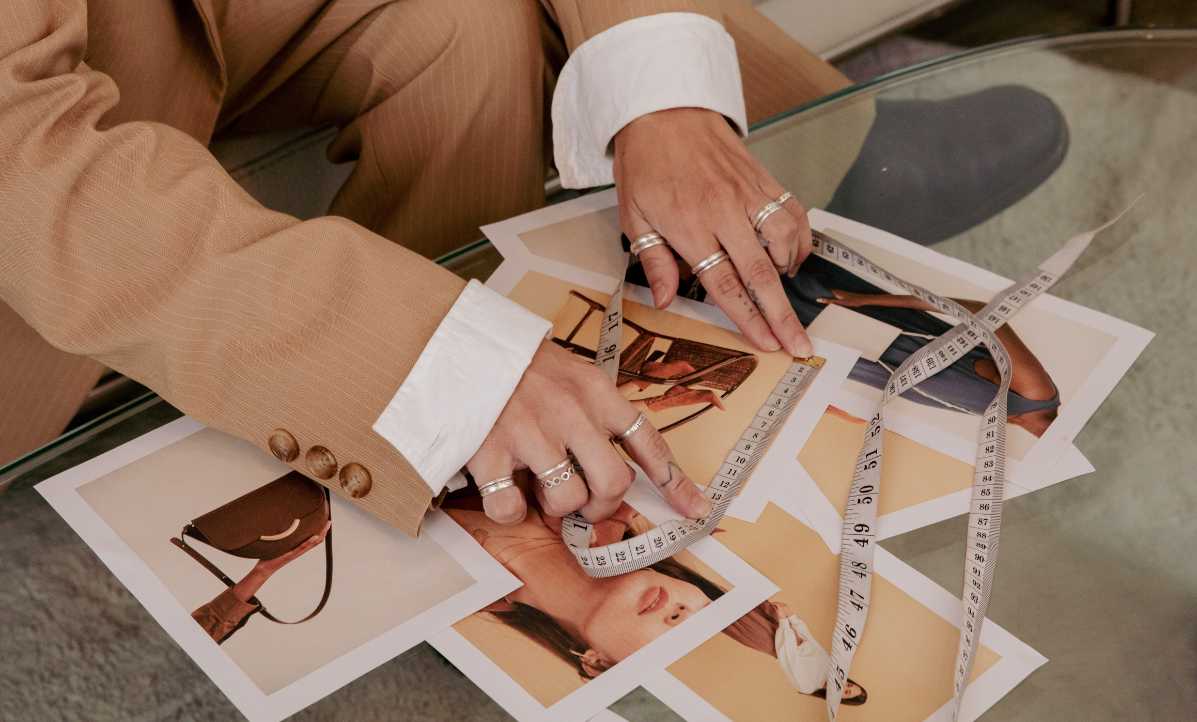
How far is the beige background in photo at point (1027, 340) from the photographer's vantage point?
828 mm

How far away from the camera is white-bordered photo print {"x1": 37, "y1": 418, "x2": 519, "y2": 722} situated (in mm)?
669

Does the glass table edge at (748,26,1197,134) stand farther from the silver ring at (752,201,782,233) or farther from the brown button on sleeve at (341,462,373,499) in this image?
the brown button on sleeve at (341,462,373,499)

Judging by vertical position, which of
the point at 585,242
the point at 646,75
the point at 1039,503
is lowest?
the point at 1039,503

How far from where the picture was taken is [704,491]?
770 mm

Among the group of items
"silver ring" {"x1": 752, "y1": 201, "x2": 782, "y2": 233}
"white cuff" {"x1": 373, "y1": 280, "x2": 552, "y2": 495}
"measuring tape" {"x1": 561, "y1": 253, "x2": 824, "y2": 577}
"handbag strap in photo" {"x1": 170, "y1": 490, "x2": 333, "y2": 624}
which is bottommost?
"measuring tape" {"x1": 561, "y1": 253, "x2": 824, "y2": 577}

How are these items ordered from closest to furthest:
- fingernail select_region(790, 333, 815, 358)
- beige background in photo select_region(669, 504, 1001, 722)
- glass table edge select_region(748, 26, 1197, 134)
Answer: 1. beige background in photo select_region(669, 504, 1001, 722)
2. fingernail select_region(790, 333, 815, 358)
3. glass table edge select_region(748, 26, 1197, 134)

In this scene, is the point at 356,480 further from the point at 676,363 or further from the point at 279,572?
the point at 676,363

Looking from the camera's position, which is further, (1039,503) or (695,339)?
(695,339)

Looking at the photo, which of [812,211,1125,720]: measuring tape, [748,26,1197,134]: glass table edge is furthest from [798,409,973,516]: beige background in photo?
[748,26,1197,134]: glass table edge

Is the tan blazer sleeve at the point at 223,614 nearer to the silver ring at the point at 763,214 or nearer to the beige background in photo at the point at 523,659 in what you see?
the beige background in photo at the point at 523,659

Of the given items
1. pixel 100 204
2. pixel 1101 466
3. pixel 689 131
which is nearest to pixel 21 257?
pixel 100 204

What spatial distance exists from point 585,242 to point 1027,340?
1.27ft

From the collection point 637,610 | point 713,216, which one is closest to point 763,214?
point 713,216

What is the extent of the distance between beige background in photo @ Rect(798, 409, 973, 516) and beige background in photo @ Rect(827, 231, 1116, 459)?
0.11ft
